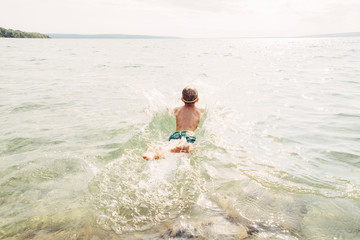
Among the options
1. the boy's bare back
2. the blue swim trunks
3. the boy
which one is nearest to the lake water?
the blue swim trunks

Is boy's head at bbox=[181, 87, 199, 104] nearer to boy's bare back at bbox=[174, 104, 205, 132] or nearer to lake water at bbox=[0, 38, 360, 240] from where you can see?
boy's bare back at bbox=[174, 104, 205, 132]

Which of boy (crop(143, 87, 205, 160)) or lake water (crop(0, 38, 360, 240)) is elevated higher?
boy (crop(143, 87, 205, 160))

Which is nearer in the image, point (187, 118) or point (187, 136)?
point (187, 136)

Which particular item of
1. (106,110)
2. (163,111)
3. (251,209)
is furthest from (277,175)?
(106,110)

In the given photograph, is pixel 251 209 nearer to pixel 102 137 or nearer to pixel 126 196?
pixel 126 196

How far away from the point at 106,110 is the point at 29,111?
7.13ft

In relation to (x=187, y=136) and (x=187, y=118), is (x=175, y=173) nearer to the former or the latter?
(x=187, y=136)

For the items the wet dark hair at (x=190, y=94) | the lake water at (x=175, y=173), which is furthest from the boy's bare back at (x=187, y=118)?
the lake water at (x=175, y=173)

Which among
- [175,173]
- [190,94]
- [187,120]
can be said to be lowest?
[175,173]

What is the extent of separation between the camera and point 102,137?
5.55 meters

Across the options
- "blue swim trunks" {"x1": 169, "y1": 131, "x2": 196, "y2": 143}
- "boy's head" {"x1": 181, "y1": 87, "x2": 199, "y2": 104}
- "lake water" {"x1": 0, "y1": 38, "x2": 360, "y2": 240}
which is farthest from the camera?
"boy's head" {"x1": 181, "y1": 87, "x2": 199, "y2": 104}

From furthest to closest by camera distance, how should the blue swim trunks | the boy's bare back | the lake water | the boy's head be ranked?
the boy's head
the boy's bare back
the blue swim trunks
the lake water

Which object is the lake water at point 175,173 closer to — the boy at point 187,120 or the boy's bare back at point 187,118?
the boy at point 187,120

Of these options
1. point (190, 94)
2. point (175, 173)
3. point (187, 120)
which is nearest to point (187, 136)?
point (187, 120)
